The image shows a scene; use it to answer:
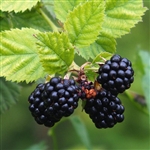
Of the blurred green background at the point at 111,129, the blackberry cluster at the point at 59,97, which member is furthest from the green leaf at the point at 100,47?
the blurred green background at the point at 111,129

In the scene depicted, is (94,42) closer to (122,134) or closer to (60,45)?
(60,45)

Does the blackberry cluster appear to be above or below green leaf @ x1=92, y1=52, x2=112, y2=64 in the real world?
above

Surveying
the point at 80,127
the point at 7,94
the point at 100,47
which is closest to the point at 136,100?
the point at 80,127

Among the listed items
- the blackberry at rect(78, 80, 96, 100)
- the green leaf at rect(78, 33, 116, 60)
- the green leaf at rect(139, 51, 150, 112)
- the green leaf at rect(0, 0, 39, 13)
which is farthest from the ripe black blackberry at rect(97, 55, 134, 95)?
the green leaf at rect(139, 51, 150, 112)

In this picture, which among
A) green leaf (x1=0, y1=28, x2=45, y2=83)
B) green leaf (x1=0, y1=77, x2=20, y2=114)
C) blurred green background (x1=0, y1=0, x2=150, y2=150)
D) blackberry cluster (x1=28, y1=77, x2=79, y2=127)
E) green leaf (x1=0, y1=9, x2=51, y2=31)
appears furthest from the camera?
blurred green background (x1=0, y1=0, x2=150, y2=150)

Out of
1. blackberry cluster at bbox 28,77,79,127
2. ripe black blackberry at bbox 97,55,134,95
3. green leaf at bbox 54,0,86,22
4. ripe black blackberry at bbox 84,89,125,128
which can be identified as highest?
green leaf at bbox 54,0,86,22

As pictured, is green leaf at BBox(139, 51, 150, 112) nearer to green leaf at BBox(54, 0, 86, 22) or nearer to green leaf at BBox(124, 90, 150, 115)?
green leaf at BBox(124, 90, 150, 115)

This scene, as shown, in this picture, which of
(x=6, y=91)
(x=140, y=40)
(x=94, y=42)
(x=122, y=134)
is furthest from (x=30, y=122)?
(x=94, y=42)

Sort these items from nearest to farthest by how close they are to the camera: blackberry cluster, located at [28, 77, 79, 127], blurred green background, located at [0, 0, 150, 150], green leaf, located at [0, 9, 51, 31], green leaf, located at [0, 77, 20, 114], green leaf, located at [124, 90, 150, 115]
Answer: blackberry cluster, located at [28, 77, 79, 127]
green leaf, located at [0, 9, 51, 31]
green leaf, located at [0, 77, 20, 114]
green leaf, located at [124, 90, 150, 115]
blurred green background, located at [0, 0, 150, 150]
